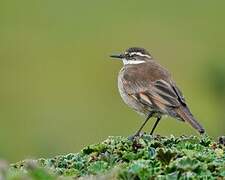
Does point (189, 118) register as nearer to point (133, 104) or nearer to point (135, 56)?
point (133, 104)

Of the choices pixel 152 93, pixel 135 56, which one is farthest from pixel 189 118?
pixel 135 56

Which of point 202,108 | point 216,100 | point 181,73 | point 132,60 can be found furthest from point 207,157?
point 181,73

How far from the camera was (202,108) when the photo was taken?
35.4 metres

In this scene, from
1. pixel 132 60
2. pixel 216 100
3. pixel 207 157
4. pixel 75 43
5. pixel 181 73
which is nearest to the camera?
pixel 207 157

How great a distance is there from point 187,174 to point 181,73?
30.6 meters

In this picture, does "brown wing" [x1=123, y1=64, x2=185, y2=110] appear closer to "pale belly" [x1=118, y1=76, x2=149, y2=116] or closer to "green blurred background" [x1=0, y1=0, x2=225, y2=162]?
"pale belly" [x1=118, y1=76, x2=149, y2=116]

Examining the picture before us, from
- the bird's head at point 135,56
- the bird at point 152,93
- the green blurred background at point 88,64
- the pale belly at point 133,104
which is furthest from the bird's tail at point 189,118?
the green blurred background at point 88,64

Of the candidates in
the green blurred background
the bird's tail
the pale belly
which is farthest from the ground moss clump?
the green blurred background

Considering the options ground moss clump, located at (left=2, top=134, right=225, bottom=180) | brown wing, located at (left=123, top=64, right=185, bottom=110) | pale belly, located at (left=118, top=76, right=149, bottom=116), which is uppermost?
brown wing, located at (left=123, top=64, right=185, bottom=110)

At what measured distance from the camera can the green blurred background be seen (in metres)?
27.8

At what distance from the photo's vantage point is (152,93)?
1521 centimetres

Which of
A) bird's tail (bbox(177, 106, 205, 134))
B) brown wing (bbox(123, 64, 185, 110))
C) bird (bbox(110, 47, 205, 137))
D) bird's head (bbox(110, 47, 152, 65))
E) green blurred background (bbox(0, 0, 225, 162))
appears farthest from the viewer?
green blurred background (bbox(0, 0, 225, 162))

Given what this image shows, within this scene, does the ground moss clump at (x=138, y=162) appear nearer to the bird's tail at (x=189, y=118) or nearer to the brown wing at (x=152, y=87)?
the bird's tail at (x=189, y=118)

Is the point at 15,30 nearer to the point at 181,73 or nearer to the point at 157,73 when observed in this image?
the point at 181,73
